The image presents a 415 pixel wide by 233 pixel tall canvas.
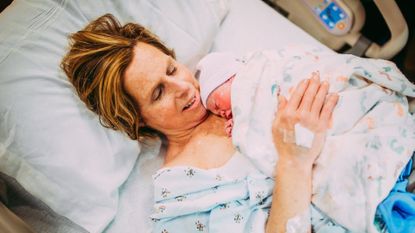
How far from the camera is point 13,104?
44.2 inches

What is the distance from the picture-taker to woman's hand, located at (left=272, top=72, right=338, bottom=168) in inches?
41.3

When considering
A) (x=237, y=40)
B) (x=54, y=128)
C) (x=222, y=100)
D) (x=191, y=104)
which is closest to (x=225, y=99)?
(x=222, y=100)

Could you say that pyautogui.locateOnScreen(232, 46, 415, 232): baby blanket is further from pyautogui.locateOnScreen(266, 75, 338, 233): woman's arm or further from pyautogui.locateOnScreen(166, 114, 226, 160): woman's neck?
pyautogui.locateOnScreen(166, 114, 226, 160): woman's neck

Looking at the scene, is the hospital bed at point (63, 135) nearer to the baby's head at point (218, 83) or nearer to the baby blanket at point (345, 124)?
the baby's head at point (218, 83)

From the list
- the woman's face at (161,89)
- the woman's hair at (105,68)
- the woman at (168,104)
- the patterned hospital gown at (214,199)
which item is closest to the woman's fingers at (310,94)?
the woman at (168,104)

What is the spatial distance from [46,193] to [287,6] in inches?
49.6

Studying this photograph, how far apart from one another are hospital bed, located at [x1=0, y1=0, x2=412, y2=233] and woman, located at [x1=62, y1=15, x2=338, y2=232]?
A: 73 millimetres

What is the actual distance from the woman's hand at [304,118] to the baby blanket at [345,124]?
26 mm

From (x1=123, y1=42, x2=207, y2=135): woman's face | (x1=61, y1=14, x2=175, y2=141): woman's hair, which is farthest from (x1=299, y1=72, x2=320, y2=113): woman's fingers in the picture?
(x1=61, y1=14, x2=175, y2=141): woman's hair

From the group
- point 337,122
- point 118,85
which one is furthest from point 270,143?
point 118,85

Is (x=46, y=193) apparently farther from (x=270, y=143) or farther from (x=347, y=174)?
(x=347, y=174)

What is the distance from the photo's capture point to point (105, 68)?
115cm

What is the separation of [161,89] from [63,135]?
13.7 inches

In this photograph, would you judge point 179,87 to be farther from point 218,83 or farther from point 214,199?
point 214,199
